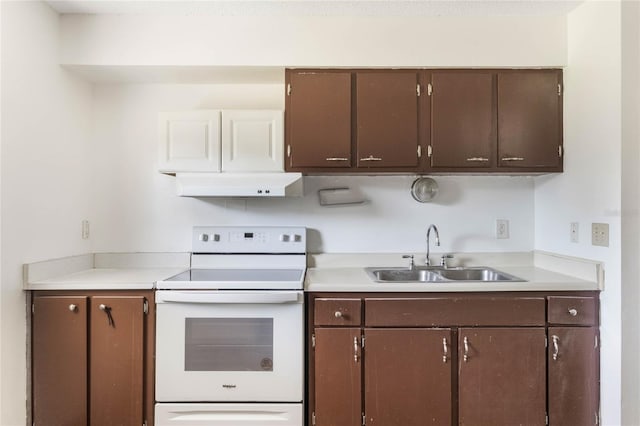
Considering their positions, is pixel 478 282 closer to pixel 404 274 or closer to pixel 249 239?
pixel 404 274

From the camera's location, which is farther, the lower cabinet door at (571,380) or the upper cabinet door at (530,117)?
the upper cabinet door at (530,117)

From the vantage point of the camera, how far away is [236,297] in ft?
5.89

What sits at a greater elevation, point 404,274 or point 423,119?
point 423,119

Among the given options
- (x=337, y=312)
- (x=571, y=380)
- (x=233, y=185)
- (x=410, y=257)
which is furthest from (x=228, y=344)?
(x=571, y=380)

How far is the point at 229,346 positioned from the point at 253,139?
109 centimetres

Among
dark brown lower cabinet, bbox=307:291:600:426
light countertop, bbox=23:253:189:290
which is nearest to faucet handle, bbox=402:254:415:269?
dark brown lower cabinet, bbox=307:291:600:426

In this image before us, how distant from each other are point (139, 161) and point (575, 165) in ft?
8.36

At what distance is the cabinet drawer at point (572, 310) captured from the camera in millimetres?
1829

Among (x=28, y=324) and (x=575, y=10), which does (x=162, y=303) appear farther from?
(x=575, y=10)

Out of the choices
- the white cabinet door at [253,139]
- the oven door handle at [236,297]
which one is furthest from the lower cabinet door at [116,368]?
the white cabinet door at [253,139]

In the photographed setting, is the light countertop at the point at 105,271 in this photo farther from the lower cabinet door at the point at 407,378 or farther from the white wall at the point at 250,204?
the lower cabinet door at the point at 407,378

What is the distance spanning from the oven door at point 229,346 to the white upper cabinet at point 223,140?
2.35ft
